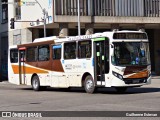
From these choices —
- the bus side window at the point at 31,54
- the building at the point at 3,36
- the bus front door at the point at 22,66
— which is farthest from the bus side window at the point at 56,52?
the building at the point at 3,36

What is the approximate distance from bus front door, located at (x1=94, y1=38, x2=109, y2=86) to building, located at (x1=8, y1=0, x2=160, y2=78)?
2178 centimetres

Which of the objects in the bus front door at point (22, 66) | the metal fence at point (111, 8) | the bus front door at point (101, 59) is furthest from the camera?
the metal fence at point (111, 8)

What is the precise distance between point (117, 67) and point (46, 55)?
643 cm

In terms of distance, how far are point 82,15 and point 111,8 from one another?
390 centimetres

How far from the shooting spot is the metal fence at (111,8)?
150ft

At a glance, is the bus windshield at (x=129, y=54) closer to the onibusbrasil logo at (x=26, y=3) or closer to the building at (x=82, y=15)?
the building at (x=82, y=15)

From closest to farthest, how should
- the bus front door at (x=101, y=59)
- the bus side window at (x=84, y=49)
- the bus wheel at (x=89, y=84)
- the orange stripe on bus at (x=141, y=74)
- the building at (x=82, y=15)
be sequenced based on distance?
the orange stripe on bus at (x=141, y=74) < the bus front door at (x=101, y=59) < the bus wheel at (x=89, y=84) < the bus side window at (x=84, y=49) < the building at (x=82, y=15)

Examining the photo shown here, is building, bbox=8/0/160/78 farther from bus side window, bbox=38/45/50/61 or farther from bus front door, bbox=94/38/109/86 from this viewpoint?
bus front door, bbox=94/38/109/86

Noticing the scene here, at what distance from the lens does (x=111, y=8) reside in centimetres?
4800

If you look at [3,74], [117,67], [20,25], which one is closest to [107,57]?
[117,67]

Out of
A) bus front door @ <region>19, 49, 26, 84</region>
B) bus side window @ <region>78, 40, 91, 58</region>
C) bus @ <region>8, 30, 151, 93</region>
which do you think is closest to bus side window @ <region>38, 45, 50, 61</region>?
bus @ <region>8, 30, 151, 93</region>

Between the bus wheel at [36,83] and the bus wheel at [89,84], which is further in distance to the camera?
the bus wheel at [36,83]

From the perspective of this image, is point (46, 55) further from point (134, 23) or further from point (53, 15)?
point (134, 23)

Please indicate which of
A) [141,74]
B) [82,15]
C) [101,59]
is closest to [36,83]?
[101,59]
